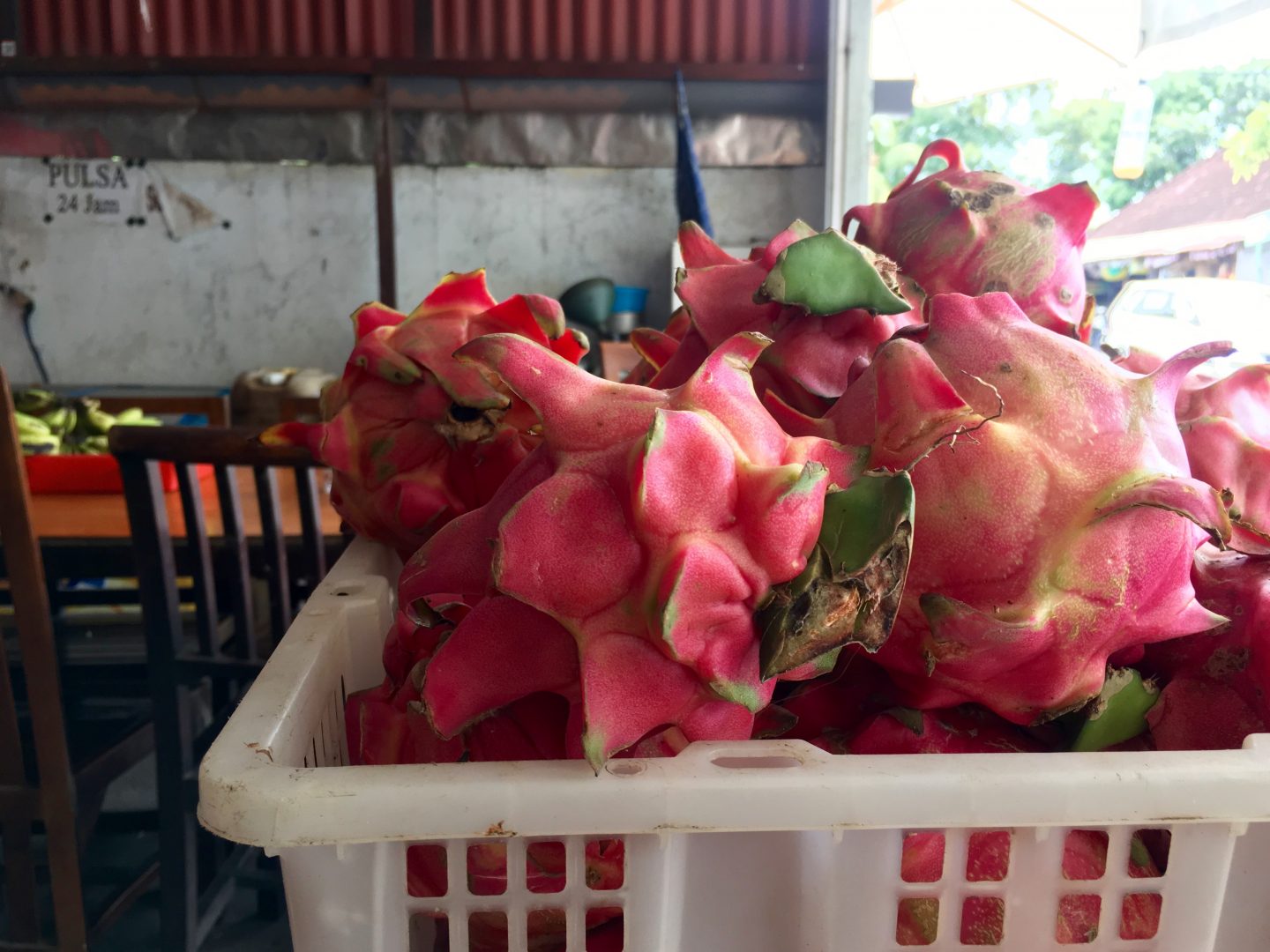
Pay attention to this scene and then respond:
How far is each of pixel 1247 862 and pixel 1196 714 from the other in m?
0.06

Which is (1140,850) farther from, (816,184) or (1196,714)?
(816,184)

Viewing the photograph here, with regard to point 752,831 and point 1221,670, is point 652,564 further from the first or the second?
point 1221,670

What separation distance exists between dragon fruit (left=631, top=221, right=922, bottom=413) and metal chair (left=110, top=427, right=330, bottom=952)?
827mm

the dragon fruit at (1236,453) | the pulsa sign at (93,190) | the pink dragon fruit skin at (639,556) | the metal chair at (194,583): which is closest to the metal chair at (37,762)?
the metal chair at (194,583)

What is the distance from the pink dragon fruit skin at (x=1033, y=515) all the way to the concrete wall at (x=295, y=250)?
3.56 meters

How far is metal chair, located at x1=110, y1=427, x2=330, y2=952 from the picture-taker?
1.26m

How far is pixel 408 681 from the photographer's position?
0.43m

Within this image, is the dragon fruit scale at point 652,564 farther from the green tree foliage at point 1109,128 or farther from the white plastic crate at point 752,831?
the green tree foliage at point 1109,128

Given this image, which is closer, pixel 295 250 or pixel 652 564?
pixel 652 564

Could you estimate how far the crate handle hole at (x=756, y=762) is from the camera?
0.34 m

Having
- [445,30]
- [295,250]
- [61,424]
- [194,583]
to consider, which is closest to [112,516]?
[194,583]

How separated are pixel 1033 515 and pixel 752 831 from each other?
149 mm

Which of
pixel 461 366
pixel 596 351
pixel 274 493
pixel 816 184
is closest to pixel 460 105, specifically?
pixel 596 351

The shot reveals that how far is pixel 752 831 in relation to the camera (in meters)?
0.36
